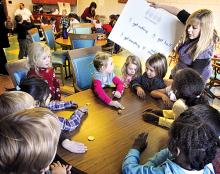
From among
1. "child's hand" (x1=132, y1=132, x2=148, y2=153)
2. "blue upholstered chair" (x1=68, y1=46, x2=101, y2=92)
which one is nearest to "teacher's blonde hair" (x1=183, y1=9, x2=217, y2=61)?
"child's hand" (x1=132, y1=132, x2=148, y2=153)

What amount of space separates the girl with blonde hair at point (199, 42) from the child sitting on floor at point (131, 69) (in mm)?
468

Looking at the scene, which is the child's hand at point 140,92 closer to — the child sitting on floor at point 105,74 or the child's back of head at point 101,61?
the child sitting on floor at point 105,74

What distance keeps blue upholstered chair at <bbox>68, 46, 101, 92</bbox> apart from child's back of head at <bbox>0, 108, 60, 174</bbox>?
1.63 metres

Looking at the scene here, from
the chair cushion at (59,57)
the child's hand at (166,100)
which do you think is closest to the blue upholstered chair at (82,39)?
the chair cushion at (59,57)

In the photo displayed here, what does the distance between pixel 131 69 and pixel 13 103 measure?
1.47 m

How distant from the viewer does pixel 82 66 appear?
2500 mm

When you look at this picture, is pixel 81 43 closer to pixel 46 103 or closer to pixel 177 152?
pixel 46 103

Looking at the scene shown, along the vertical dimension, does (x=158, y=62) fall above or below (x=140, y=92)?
above

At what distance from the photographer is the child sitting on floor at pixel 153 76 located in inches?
80.1

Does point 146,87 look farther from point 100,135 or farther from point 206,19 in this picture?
point 100,135

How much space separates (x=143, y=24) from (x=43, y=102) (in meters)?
1.15

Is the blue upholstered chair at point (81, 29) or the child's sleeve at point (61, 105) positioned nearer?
the child's sleeve at point (61, 105)

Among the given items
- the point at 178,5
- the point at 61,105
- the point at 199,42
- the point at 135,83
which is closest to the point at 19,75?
the point at 61,105

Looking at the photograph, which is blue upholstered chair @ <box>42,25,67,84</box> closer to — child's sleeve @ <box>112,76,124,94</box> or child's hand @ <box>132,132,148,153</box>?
child's sleeve @ <box>112,76,124,94</box>
